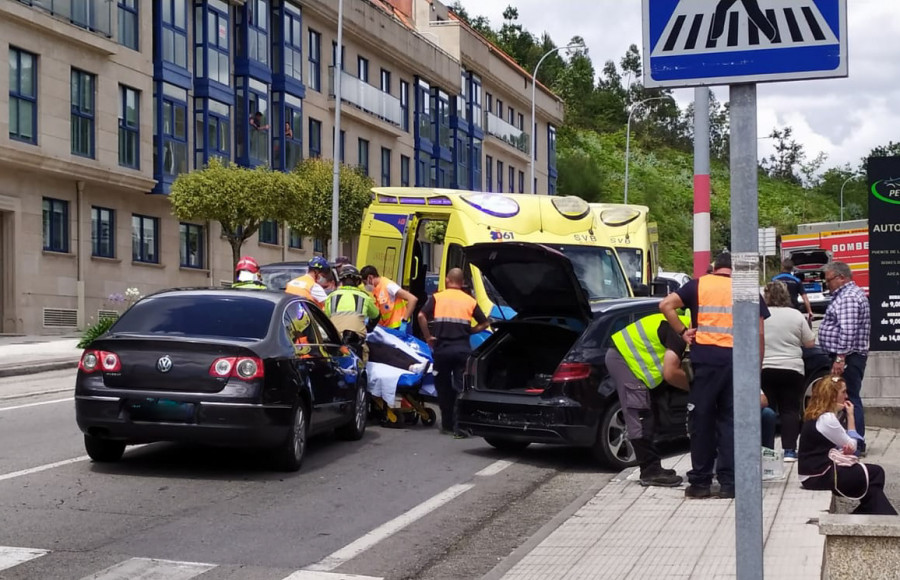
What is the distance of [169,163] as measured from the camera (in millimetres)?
35969

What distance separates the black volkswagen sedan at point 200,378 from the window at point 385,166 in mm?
38814

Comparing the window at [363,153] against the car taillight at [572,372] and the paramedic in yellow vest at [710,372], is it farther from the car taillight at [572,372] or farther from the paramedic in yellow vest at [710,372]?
the paramedic in yellow vest at [710,372]

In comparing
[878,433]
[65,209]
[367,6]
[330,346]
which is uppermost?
[367,6]

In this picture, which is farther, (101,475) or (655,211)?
(655,211)

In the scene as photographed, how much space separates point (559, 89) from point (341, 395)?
91416mm

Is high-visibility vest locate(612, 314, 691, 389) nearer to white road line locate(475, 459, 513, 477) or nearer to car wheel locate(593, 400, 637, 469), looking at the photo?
car wheel locate(593, 400, 637, 469)

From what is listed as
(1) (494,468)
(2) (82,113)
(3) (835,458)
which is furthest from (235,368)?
(2) (82,113)

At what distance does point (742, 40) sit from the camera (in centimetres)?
430

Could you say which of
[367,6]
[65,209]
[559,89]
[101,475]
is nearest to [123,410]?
[101,475]

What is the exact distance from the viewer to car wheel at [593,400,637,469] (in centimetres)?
1121

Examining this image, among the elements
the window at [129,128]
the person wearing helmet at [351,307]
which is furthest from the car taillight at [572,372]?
the window at [129,128]

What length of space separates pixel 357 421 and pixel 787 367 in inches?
169

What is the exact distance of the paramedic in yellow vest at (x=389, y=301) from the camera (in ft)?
48.0

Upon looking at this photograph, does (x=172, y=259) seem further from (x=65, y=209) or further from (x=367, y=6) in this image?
(x=367, y=6)
